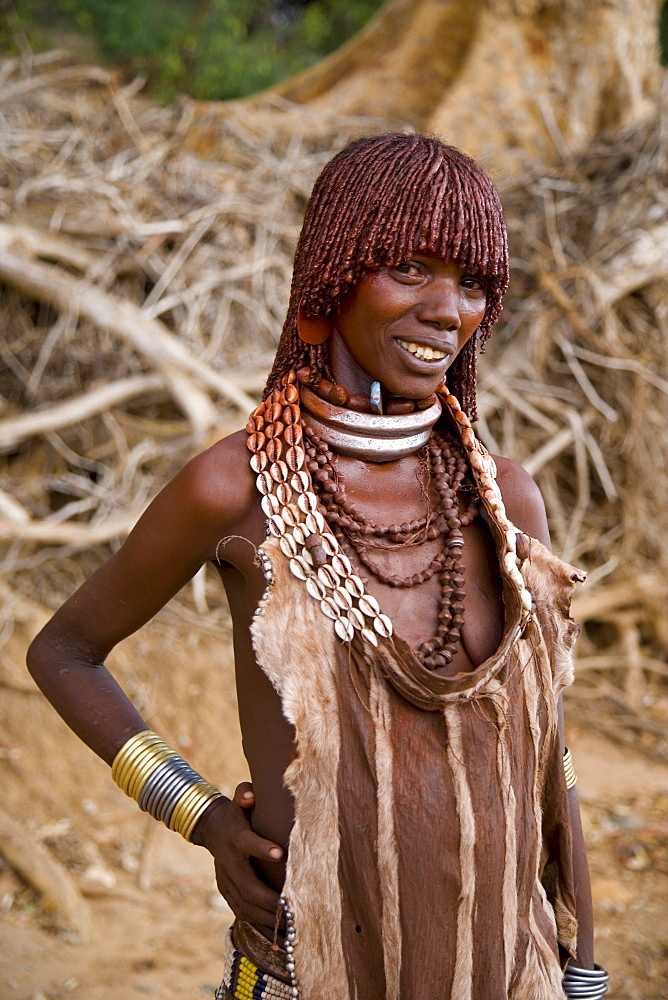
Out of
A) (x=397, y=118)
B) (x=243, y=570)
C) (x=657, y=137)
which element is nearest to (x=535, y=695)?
(x=243, y=570)

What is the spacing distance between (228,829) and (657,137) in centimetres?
423

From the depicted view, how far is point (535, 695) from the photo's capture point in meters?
1.44

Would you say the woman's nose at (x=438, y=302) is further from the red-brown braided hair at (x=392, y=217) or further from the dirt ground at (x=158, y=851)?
the dirt ground at (x=158, y=851)

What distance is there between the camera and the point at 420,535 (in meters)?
1.42

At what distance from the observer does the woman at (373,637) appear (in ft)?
4.30

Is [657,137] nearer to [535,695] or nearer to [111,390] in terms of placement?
[111,390]

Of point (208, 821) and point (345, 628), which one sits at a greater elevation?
point (345, 628)

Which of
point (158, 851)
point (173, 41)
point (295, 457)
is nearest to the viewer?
point (295, 457)

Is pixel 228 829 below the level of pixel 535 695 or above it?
below

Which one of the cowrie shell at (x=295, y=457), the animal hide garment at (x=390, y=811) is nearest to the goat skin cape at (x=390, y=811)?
the animal hide garment at (x=390, y=811)

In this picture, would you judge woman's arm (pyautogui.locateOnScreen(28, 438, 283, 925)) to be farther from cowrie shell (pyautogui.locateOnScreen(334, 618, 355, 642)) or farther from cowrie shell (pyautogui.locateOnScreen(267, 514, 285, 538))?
cowrie shell (pyautogui.locateOnScreen(334, 618, 355, 642))

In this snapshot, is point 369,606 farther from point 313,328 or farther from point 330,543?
point 313,328

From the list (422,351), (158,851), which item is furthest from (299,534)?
(158,851)

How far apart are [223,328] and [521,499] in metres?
3.04
